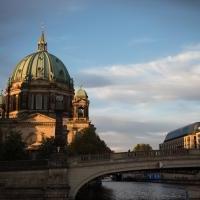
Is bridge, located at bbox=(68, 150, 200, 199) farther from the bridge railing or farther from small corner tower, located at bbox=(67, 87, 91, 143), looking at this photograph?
small corner tower, located at bbox=(67, 87, 91, 143)

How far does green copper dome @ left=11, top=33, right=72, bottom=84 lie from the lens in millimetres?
115938

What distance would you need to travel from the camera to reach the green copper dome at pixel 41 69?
380ft

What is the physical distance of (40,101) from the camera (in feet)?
371

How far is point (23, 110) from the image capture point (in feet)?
369

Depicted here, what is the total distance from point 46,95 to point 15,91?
315 inches

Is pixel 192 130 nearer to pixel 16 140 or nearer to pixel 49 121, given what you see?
pixel 49 121

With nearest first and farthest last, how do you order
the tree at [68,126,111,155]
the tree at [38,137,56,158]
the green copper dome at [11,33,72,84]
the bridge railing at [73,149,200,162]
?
the bridge railing at [73,149,200,162] < the tree at [38,137,56,158] < the tree at [68,126,111,155] < the green copper dome at [11,33,72,84]

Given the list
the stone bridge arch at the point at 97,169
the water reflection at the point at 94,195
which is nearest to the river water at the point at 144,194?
the water reflection at the point at 94,195

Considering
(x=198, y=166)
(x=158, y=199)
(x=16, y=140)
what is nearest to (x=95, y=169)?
(x=198, y=166)

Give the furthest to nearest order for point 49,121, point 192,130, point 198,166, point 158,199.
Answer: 1. point 192,130
2. point 49,121
3. point 158,199
4. point 198,166

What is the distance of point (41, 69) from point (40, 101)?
8460 millimetres

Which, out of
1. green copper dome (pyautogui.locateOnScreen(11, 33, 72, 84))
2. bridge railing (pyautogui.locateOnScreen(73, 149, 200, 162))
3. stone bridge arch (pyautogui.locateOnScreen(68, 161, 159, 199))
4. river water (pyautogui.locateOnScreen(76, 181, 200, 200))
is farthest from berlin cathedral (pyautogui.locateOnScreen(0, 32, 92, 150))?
bridge railing (pyautogui.locateOnScreen(73, 149, 200, 162))

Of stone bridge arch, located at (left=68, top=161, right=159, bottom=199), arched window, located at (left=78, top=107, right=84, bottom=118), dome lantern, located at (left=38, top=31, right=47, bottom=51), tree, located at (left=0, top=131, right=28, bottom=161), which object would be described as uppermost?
dome lantern, located at (left=38, top=31, right=47, bottom=51)

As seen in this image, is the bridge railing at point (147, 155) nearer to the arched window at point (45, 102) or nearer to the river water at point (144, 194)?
the river water at point (144, 194)
